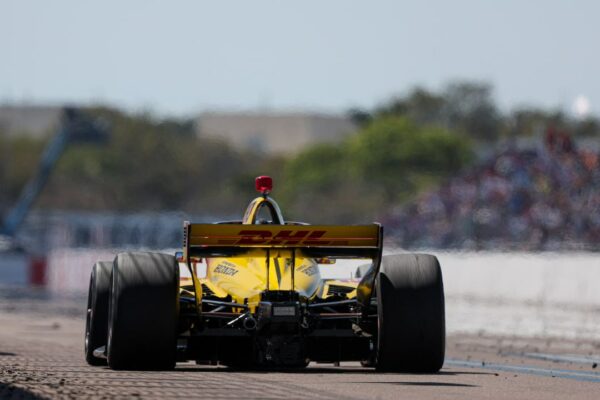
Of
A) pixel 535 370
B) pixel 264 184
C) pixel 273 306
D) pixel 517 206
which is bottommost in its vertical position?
pixel 535 370

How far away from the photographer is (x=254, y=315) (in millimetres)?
13680

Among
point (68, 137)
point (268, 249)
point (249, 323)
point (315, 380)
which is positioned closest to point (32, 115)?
point (68, 137)

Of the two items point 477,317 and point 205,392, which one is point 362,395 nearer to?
point 205,392

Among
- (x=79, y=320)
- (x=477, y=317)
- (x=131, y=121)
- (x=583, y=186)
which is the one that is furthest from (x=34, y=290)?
(x=131, y=121)

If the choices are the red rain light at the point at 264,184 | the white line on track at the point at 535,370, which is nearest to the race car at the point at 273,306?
the red rain light at the point at 264,184

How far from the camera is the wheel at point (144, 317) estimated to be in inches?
529

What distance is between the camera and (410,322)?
45.4 feet

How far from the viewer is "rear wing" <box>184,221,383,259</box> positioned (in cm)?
1393

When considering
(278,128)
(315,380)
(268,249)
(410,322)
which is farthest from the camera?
(278,128)

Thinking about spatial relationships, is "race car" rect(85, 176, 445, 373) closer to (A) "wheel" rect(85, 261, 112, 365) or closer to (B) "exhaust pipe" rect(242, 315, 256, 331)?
(B) "exhaust pipe" rect(242, 315, 256, 331)

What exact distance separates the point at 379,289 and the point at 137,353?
2.10 meters

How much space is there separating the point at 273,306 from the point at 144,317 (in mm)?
1054

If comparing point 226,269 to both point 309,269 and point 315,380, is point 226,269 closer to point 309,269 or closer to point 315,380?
point 309,269

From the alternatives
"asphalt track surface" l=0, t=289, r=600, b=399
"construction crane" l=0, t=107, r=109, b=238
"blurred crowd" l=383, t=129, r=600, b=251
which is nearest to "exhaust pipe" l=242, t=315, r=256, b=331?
"asphalt track surface" l=0, t=289, r=600, b=399
